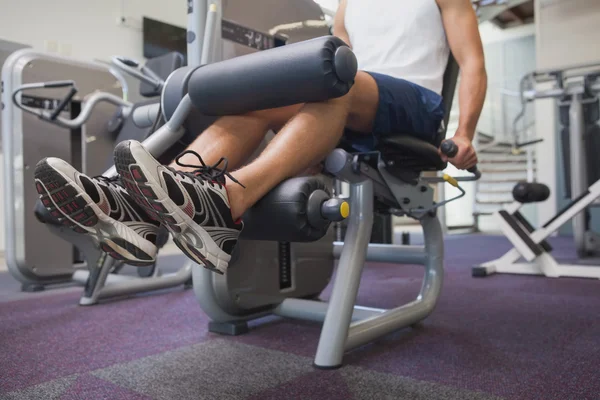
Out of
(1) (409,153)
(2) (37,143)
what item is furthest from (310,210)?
(2) (37,143)

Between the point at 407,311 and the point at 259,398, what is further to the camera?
the point at 407,311

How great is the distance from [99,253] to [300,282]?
99 centimetres

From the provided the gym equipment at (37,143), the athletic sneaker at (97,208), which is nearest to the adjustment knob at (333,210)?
the athletic sneaker at (97,208)

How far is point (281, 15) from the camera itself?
149 centimetres

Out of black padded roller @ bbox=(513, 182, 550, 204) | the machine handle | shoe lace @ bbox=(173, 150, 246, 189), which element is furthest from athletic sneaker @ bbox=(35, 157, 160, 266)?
black padded roller @ bbox=(513, 182, 550, 204)

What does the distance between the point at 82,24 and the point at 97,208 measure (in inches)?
178

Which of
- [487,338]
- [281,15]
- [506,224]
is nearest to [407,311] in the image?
[487,338]

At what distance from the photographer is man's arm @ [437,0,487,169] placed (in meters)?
1.34

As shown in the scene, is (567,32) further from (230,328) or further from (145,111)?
(230,328)

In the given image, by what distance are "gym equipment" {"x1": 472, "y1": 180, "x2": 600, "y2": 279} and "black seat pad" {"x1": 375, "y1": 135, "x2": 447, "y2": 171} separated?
154 centimetres

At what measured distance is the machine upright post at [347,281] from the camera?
1104mm

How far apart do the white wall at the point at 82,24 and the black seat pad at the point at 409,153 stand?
408 cm

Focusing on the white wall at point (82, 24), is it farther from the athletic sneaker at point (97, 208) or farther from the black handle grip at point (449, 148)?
the black handle grip at point (449, 148)

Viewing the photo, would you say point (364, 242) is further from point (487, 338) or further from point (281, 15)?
point (281, 15)
